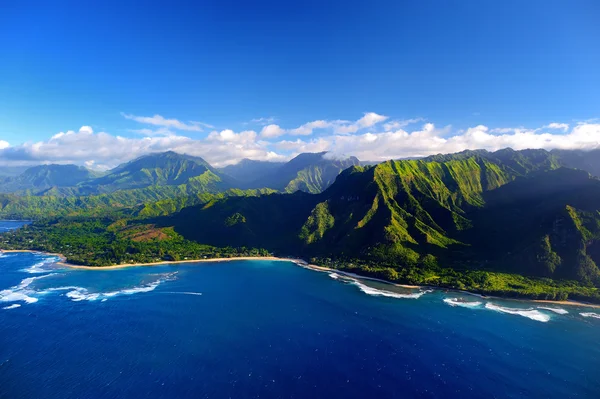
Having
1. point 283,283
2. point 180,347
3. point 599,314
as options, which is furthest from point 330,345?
point 599,314

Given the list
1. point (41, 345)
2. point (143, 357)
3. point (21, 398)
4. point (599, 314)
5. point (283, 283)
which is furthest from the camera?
point (283, 283)

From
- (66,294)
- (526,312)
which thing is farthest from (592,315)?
(66,294)

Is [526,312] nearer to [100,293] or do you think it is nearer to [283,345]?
[283,345]

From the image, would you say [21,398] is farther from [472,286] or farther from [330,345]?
[472,286]

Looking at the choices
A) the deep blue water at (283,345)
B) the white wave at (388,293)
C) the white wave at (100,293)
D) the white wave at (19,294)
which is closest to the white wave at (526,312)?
the deep blue water at (283,345)

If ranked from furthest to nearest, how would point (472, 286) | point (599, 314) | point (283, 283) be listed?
point (283, 283)
point (472, 286)
point (599, 314)

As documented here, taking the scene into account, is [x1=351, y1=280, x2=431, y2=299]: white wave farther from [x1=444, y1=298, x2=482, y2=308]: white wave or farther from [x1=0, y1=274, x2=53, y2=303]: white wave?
[x1=0, y1=274, x2=53, y2=303]: white wave
